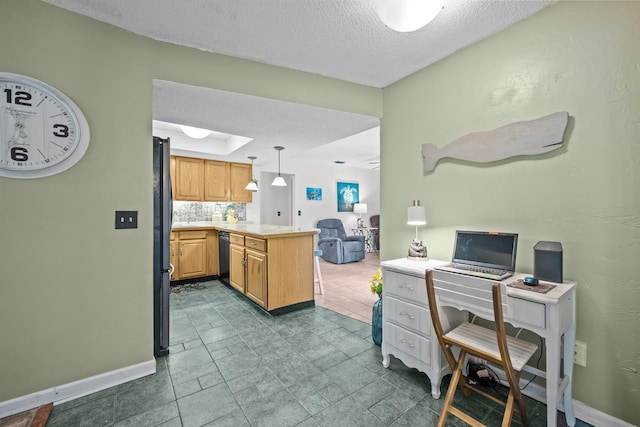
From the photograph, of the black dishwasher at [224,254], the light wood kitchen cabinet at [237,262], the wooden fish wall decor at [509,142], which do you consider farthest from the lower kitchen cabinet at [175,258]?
the wooden fish wall decor at [509,142]

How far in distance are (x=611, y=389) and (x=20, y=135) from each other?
3.47 metres

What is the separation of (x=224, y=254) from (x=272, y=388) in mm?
2743

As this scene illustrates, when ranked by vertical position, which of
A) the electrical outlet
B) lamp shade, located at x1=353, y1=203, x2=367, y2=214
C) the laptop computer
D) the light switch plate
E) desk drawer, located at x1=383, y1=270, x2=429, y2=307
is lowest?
the electrical outlet

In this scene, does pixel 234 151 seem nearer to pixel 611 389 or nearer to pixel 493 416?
pixel 493 416

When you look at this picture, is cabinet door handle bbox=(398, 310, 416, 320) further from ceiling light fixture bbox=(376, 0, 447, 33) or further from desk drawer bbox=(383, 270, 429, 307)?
ceiling light fixture bbox=(376, 0, 447, 33)

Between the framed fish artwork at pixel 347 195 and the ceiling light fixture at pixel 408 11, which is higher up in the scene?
the ceiling light fixture at pixel 408 11

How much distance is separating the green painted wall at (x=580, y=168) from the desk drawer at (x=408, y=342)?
2.59 feet

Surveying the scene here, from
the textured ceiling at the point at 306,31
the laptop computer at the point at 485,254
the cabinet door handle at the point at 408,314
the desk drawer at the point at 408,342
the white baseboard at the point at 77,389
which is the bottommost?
the white baseboard at the point at 77,389

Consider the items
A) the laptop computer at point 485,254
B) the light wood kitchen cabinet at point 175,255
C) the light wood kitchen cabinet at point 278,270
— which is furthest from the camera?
the light wood kitchen cabinet at point 175,255

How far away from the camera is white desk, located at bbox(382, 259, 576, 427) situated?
4.13ft

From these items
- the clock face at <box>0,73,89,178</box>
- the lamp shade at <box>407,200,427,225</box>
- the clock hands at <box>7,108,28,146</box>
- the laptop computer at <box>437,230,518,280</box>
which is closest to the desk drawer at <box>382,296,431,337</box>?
the laptop computer at <box>437,230,518,280</box>

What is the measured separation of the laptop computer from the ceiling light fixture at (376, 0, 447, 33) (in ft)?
4.32

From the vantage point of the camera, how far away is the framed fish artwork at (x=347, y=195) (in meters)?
7.19

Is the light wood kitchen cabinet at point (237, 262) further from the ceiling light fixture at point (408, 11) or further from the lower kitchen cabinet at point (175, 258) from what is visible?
the ceiling light fixture at point (408, 11)
